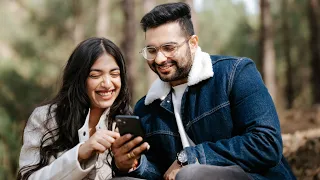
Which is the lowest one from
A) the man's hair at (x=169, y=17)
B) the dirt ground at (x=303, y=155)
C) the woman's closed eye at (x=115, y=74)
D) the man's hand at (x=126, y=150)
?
the dirt ground at (x=303, y=155)

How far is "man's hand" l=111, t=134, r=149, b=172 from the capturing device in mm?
2682

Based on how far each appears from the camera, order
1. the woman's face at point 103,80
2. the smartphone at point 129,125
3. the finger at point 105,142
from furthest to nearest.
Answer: the woman's face at point 103,80 < the finger at point 105,142 < the smartphone at point 129,125

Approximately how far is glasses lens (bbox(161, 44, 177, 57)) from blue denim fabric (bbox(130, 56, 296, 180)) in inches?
9.7

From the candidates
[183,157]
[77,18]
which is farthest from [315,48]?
[77,18]

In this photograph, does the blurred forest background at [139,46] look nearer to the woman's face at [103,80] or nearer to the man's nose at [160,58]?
the woman's face at [103,80]

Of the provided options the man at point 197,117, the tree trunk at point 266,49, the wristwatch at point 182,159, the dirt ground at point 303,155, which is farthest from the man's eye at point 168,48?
the tree trunk at point 266,49

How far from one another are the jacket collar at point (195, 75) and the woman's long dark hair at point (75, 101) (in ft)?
0.89

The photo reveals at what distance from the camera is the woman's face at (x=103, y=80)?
10.4 feet

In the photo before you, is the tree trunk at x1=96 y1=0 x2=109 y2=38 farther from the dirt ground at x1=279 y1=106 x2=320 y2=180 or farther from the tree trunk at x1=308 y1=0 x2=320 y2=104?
the dirt ground at x1=279 y1=106 x2=320 y2=180

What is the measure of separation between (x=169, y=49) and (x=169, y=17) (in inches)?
8.0

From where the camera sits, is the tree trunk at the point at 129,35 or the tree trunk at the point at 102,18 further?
the tree trunk at the point at 102,18

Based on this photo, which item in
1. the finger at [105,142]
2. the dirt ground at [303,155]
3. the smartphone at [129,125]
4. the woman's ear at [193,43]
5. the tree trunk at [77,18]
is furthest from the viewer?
the tree trunk at [77,18]

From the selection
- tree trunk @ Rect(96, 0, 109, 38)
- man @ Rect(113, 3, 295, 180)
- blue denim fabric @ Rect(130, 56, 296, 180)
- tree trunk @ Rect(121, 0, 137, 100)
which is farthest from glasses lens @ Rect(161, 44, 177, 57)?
tree trunk @ Rect(96, 0, 109, 38)

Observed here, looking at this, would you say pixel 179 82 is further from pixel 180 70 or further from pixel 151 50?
pixel 151 50
